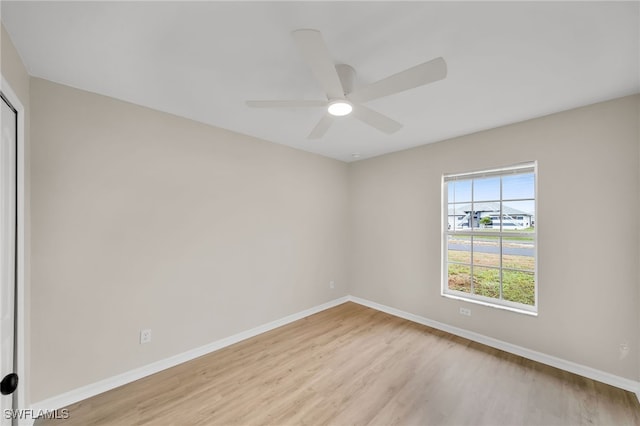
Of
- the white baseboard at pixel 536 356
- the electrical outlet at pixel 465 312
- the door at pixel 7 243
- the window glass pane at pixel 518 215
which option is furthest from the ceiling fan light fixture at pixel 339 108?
the white baseboard at pixel 536 356

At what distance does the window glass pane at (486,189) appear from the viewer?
296cm

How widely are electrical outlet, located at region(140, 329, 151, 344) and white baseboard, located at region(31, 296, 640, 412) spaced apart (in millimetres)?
235

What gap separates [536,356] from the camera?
2.56m

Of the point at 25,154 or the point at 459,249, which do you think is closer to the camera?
the point at 25,154

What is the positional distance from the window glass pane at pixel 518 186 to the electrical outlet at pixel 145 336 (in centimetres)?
399

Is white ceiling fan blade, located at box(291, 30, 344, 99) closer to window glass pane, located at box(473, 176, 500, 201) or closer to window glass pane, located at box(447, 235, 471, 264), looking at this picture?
window glass pane, located at box(473, 176, 500, 201)

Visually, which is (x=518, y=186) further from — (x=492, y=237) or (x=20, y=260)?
(x=20, y=260)

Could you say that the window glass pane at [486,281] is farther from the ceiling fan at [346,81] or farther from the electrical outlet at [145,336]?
the electrical outlet at [145,336]

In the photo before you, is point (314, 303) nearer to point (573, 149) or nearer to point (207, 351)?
point (207, 351)

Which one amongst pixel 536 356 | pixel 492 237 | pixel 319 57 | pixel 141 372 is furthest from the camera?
pixel 492 237

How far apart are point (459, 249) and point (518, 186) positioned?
1.00 m

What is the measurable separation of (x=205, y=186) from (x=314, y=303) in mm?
2349

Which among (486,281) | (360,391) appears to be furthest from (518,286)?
(360,391)

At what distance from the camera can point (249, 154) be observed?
10.2ft
